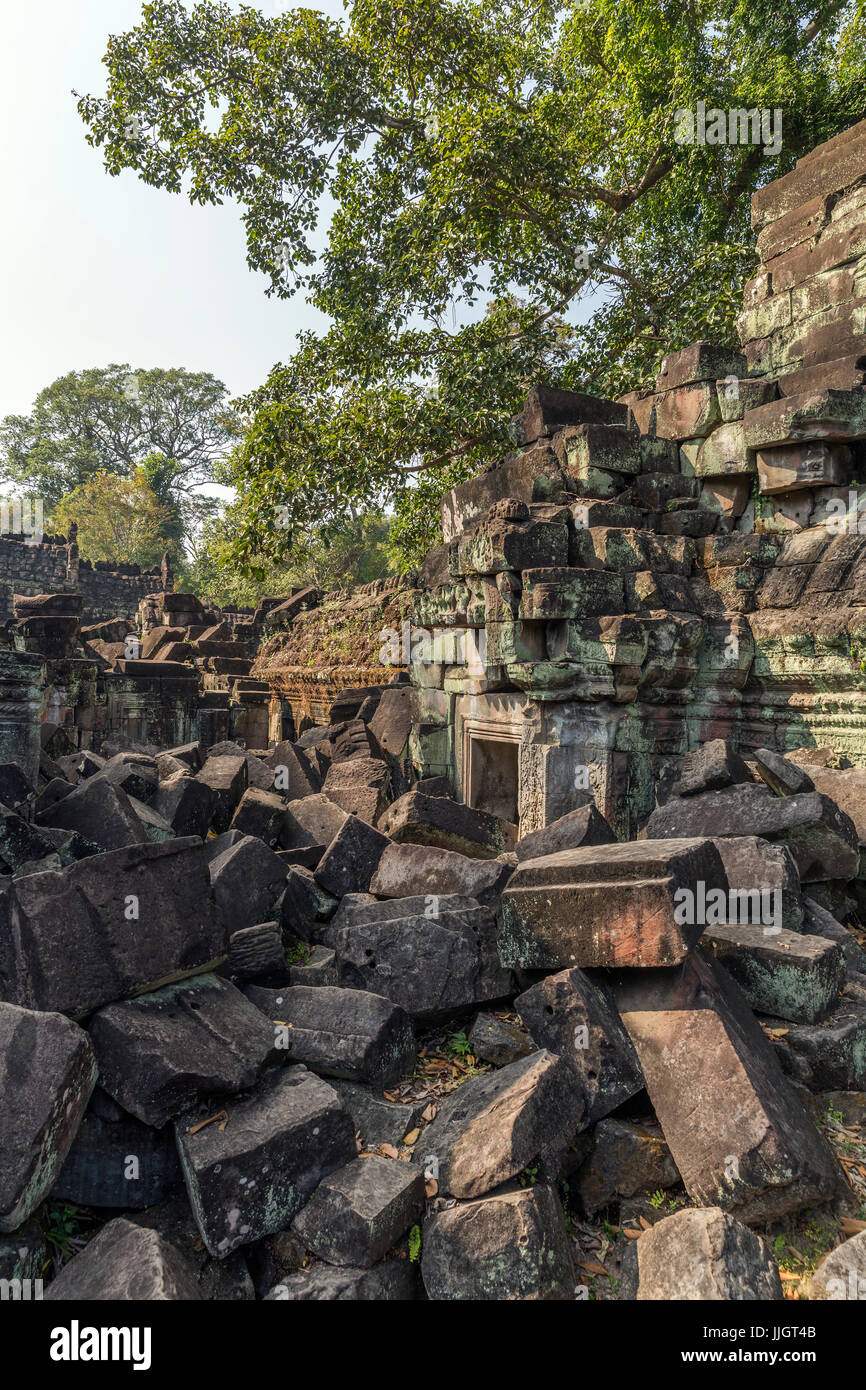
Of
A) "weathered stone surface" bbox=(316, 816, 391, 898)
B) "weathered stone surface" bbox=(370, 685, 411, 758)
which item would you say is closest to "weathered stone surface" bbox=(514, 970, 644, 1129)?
"weathered stone surface" bbox=(316, 816, 391, 898)

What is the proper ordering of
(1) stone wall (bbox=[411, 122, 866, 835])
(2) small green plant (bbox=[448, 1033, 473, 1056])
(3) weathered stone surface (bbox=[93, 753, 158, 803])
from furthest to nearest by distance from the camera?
(1) stone wall (bbox=[411, 122, 866, 835])
(3) weathered stone surface (bbox=[93, 753, 158, 803])
(2) small green plant (bbox=[448, 1033, 473, 1056])

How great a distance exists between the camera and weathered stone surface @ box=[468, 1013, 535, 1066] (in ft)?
9.84

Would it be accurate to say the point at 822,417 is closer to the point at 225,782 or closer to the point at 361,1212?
the point at 225,782

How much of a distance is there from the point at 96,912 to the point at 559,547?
3.87 m

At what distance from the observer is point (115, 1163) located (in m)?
2.48

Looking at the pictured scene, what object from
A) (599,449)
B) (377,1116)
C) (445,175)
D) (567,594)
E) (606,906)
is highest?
(445,175)

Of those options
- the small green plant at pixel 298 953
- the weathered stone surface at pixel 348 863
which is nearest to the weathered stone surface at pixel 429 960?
the small green plant at pixel 298 953

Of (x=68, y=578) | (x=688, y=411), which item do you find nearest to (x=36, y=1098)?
(x=688, y=411)

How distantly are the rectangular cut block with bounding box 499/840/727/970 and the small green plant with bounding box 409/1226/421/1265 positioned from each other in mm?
1026

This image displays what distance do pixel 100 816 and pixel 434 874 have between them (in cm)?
179

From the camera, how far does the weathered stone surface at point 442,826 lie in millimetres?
4559

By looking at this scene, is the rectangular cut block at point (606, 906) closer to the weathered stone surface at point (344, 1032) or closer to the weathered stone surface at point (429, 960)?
the weathered stone surface at point (429, 960)

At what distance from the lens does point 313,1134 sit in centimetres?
244

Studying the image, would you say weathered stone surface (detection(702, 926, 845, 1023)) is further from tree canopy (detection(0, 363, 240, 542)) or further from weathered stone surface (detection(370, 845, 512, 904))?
tree canopy (detection(0, 363, 240, 542))
